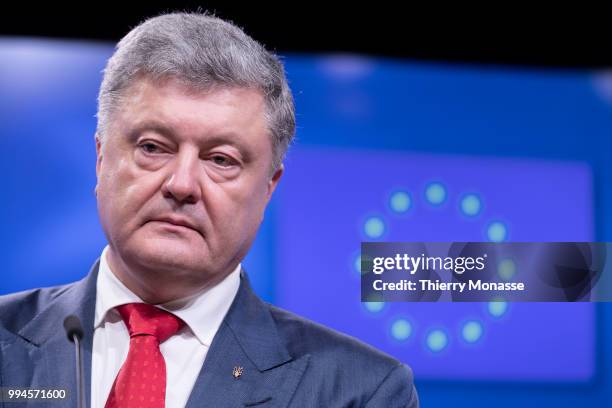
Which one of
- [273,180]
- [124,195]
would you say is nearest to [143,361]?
[124,195]

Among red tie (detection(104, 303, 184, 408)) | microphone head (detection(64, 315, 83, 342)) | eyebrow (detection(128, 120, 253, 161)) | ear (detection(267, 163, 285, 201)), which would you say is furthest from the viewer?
ear (detection(267, 163, 285, 201))

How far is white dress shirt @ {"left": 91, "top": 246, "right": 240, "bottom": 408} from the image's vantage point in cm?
182

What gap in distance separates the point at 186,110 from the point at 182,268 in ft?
1.15

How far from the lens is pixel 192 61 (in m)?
1.89

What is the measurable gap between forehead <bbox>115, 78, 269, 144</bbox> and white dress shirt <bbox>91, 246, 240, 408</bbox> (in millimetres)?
365

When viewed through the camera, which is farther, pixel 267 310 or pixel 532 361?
pixel 532 361

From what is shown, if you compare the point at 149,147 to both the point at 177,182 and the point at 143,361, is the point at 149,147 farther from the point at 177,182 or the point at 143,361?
the point at 143,361

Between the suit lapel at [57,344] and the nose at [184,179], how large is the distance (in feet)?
1.15

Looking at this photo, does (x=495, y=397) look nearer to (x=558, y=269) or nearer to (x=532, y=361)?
(x=532, y=361)

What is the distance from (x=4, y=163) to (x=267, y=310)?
104cm

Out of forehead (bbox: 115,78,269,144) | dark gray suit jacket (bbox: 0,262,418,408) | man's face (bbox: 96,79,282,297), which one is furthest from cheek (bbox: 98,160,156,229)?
dark gray suit jacket (bbox: 0,262,418,408)

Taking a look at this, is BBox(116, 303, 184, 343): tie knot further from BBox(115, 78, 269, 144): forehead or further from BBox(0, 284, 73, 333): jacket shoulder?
BBox(115, 78, 269, 144): forehead

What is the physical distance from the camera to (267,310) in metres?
2.10

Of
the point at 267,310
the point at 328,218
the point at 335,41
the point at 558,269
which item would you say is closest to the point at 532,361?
the point at 558,269
